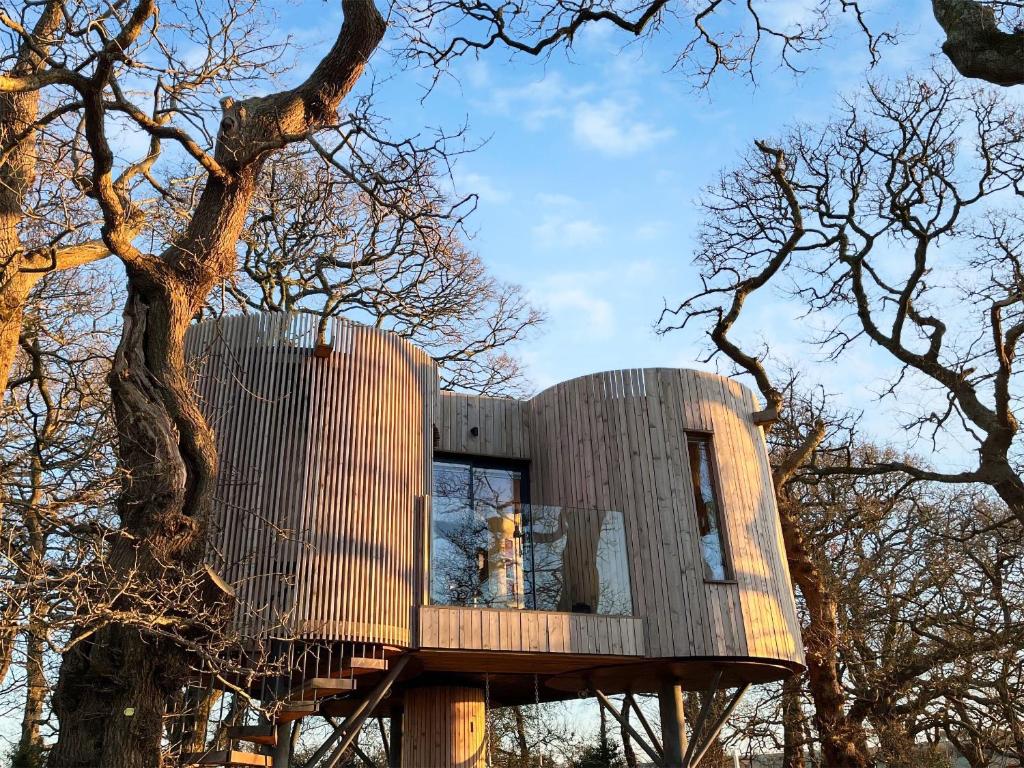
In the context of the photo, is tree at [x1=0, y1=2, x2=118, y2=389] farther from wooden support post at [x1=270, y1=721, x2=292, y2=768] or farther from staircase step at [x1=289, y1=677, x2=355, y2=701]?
wooden support post at [x1=270, y1=721, x2=292, y2=768]

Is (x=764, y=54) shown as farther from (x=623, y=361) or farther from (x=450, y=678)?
(x=450, y=678)

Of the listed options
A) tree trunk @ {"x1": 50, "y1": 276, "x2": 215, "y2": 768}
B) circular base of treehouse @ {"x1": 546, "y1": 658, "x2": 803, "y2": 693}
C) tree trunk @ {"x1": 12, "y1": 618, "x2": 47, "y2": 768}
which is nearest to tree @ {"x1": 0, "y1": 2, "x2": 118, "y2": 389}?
tree trunk @ {"x1": 50, "y1": 276, "x2": 215, "y2": 768}

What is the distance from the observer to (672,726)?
9328 millimetres

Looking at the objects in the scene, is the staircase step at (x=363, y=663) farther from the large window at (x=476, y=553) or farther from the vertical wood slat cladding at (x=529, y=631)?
the large window at (x=476, y=553)

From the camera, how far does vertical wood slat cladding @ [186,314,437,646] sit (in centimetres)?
760

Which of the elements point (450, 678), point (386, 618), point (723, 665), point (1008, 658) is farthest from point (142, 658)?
point (1008, 658)

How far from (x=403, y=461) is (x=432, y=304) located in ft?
17.1

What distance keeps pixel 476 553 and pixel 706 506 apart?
2.45 metres

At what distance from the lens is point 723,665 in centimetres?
883

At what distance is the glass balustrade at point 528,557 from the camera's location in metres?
8.23

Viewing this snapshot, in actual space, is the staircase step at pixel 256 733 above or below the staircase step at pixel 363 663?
below

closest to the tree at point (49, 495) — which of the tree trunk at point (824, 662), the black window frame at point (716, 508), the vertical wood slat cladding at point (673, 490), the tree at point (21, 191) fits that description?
the tree at point (21, 191)

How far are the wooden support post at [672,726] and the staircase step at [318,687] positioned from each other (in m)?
3.45

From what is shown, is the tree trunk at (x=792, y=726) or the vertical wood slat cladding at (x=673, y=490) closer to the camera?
the vertical wood slat cladding at (x=673, y=490)
